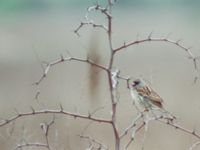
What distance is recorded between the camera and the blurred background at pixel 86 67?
6992mm

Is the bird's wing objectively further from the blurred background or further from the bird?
the blurred background

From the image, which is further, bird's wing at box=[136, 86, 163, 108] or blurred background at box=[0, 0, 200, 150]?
blurred background at box=[0, 0, 200, 150]

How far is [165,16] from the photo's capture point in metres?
17.6

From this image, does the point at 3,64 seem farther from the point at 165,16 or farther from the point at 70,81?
the point at 165,16

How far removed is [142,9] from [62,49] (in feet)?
22.8

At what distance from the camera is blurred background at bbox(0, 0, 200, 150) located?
6.99 m

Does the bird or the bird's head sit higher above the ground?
the bird's head

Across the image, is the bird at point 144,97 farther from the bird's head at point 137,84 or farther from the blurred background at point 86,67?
the blurred background at point 86,67

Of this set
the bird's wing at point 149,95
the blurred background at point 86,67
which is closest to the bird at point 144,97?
the bird's wing at point 149,95

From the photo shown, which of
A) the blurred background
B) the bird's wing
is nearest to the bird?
the bird's wing

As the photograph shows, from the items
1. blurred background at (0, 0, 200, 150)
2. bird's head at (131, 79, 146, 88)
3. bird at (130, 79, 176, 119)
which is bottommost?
blurred background at (0, 0, 200, 150)

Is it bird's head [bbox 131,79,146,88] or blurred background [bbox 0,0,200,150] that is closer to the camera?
bird's head [bbox 131,79,146,88]

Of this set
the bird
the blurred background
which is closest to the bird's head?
the bird

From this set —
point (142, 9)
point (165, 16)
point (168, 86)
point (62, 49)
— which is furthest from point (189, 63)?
point (142, 9)
